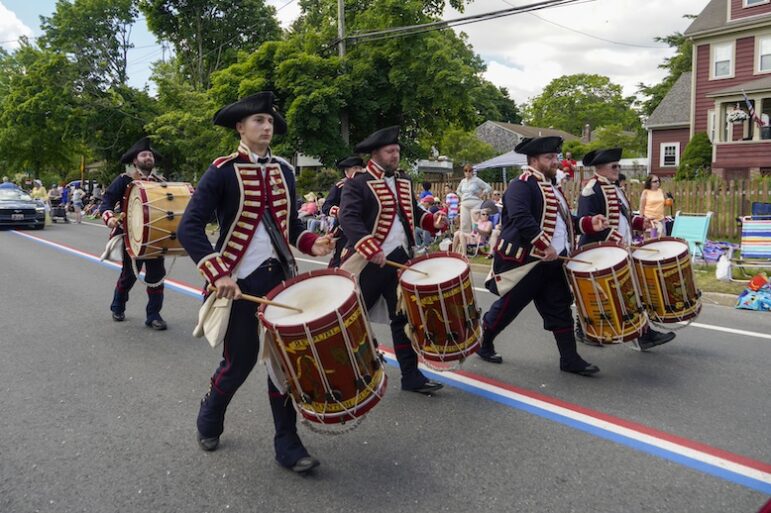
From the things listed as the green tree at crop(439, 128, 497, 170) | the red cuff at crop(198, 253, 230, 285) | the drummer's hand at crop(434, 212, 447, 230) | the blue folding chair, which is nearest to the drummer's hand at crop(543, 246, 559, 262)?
the drummer's hand at crop(434, 212, 447, 230)

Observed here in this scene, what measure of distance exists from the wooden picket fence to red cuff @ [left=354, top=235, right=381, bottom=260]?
42.5 ft

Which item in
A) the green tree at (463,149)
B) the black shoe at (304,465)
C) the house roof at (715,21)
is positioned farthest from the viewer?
the green tree at (463,149)

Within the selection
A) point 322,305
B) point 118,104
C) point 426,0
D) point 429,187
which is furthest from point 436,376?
point 118,104

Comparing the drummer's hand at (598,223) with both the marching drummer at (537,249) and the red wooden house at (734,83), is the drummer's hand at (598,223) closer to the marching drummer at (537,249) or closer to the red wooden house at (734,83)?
the marching drummer at (537,249)

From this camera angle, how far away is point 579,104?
7638 centimetres

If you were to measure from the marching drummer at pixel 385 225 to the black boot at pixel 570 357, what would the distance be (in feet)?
3.67

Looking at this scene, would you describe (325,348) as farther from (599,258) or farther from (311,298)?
(599,258)

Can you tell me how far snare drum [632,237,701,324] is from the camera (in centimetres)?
525

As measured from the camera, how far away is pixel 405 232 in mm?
4953

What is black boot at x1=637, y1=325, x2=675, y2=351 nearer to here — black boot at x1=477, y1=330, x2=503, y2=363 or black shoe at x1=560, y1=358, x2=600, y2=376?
black shoe at x1=560, y1=358, x2=600, y2=376

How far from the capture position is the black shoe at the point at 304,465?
3479 millimetres

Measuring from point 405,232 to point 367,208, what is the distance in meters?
0.35

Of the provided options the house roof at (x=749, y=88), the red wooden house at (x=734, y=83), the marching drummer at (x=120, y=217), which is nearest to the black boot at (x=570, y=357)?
the marching drummer at (x=120, y=217)

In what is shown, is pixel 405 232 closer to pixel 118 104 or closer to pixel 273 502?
pixel 273 502
